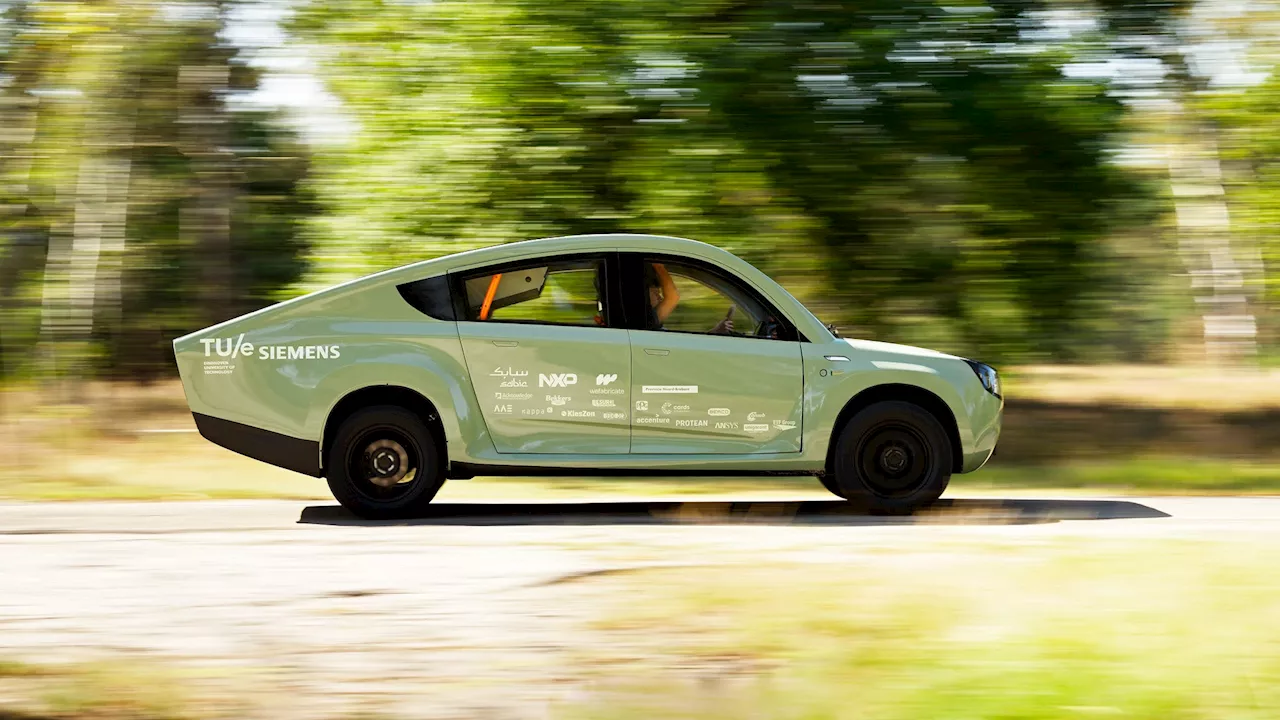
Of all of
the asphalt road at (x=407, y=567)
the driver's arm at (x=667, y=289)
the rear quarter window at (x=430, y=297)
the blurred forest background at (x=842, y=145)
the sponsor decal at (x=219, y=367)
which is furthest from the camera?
the blurred forest background at (x=842, y=145)

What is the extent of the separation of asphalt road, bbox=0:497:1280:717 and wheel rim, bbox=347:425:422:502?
0.23 m

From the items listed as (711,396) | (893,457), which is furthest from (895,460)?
(711,396)

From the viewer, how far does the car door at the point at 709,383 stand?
8758mm

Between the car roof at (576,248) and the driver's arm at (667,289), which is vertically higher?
the car roof at (576,248)

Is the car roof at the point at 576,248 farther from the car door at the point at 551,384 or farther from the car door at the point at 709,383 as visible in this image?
the car door at the point at 551,384

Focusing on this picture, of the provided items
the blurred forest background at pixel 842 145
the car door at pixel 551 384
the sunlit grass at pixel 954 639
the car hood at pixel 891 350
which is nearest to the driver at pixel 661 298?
the car door at pixel 551 384

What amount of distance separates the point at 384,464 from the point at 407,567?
182 cm

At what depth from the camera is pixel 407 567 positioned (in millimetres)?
7039

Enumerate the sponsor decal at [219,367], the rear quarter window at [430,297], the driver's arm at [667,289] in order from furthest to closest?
the driver's arm at [667,289] → the rear quarter window at [430,297] → the sponsor decal at [219,367]

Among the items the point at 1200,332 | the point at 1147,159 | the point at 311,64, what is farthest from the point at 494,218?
the point at 1200,332

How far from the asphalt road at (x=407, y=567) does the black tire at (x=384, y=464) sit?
175 millimetres

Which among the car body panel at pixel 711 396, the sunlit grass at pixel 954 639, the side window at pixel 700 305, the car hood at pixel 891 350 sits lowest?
the sunlit grass at pixel 954 639

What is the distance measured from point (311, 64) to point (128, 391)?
5621 millimetres

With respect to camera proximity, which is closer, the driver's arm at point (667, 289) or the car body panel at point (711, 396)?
the car body panel at point (711, 396)
